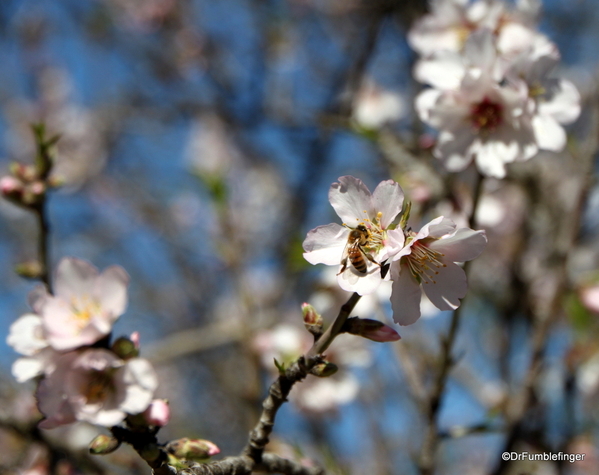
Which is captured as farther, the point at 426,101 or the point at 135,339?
the point at 426,101

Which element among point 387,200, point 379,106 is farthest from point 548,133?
point 379,106

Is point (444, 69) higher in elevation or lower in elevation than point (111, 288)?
higher

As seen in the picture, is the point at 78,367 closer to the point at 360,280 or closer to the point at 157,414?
the point at 157,414

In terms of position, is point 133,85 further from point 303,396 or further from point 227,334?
point 303,396

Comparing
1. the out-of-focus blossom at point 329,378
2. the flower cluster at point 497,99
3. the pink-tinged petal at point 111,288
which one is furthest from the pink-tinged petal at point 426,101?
the out-of-focus blossom at point 329,378

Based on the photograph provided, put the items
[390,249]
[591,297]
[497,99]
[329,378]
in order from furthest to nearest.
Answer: [329,378] < [591,297] < [497,99] < [390,249]
